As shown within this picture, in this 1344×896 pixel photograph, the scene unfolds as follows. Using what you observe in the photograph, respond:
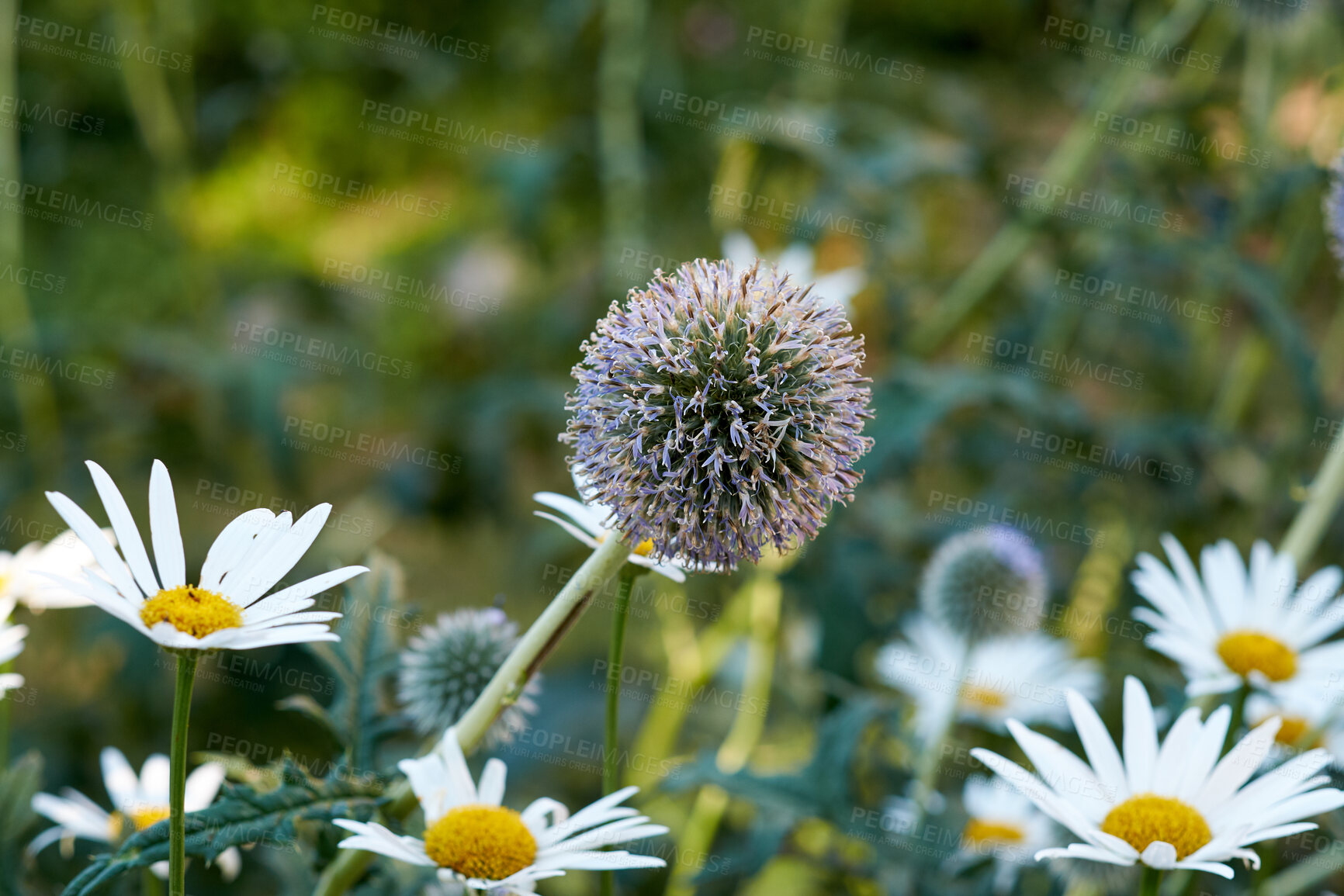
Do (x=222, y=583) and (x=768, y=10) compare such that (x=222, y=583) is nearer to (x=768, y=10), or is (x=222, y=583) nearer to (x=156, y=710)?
(x=156, y=710)

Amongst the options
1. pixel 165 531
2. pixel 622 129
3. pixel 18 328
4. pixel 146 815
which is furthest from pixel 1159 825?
pixel 18 328

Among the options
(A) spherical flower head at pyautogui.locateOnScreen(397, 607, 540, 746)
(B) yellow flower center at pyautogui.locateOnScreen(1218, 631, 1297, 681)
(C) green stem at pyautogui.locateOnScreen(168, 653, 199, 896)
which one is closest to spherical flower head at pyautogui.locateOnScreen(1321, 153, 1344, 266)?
(B) yellow flower center at pyautogui.locateOnScreen(1218, 631, 1297, 681)

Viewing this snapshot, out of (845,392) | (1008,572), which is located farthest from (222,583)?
(1008,572)

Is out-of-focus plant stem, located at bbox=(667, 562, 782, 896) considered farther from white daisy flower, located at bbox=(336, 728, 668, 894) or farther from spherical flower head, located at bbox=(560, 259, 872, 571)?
spherical flower head, located at bbox=(560, 259, 872, 571)

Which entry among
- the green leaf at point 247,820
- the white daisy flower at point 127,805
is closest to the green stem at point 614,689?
the green leaf at point 247,820

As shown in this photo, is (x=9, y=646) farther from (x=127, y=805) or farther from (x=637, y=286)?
(x=637, y=286)

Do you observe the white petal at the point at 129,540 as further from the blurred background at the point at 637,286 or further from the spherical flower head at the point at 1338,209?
the spherical flower head at the point at 1338,209
